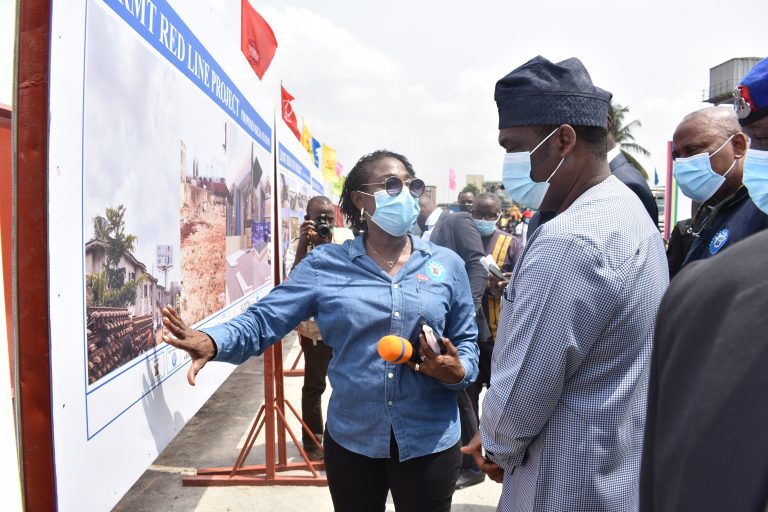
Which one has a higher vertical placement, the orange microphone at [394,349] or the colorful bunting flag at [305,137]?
the colorful bunting flag at [305,137]

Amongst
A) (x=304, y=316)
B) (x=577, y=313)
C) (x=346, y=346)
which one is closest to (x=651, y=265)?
(x=577, y=313)

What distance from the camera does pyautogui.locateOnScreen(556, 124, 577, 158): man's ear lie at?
5.27ft

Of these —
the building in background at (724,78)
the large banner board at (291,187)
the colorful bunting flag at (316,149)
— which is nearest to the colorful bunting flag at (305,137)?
the colorful bunting flag at (316,149)

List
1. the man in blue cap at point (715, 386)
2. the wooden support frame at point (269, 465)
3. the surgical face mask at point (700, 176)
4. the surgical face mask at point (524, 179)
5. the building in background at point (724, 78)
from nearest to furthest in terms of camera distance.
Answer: the man in blue cap at point (715, 386) → the surgical face mask at point (524, 179) → the surgical face mask at point (700, 176) → the wooden support frame at point (269, 465) → the building in background at point (724, 78)

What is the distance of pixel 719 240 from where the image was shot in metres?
2.49

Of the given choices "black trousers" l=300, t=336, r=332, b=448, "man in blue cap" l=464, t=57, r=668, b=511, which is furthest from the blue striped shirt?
"black trousers" l=300, t=336, r=332, b=448

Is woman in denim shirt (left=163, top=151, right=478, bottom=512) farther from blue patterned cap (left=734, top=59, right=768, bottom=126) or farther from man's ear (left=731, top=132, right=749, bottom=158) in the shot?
man's ear (left=731, top=132, right=749, bottom=158)

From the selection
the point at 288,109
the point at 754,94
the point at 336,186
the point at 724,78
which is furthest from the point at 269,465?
the point at 724,78

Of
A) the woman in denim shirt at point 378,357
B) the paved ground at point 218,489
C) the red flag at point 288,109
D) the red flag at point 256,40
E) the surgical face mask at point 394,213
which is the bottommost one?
the paved ground at point 218,489

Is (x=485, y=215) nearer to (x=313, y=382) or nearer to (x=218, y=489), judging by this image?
(x=313, y=382)

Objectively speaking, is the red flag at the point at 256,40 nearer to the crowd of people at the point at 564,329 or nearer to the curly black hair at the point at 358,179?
the curly black hair at the point at 358,179

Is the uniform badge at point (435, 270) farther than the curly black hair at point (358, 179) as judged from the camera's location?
No

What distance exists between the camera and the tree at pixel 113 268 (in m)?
1.47

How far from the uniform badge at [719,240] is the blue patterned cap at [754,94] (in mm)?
756
